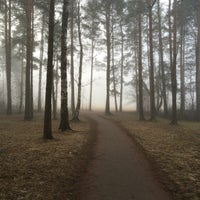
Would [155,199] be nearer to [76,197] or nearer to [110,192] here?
[110,192]

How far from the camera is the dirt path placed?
4.98 metres

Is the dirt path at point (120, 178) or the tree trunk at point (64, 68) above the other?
the tree trunk at point (64, 68)

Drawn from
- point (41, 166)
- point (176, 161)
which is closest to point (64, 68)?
point (41, 166)

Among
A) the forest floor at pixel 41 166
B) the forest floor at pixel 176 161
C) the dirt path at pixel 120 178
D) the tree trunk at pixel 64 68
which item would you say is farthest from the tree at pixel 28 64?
the dirt path at pixel 120 178

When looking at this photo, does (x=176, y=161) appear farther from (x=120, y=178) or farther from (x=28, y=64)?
(x=28, y=64)

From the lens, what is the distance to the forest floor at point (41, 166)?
16.5 ft

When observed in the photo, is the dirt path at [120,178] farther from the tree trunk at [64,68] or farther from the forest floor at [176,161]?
the tree trunk at [64,68]

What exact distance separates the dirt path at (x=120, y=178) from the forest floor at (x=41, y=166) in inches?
14.5

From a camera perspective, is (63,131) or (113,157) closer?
(113,157)

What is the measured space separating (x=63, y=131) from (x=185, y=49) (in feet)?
85.4

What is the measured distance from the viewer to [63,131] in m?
12.6

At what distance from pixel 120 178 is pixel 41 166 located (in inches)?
89.3

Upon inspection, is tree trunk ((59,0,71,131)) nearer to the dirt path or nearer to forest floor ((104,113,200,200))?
forest floor ((104,113,200,200))

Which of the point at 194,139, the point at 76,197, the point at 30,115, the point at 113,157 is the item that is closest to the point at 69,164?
the point at 113,157
